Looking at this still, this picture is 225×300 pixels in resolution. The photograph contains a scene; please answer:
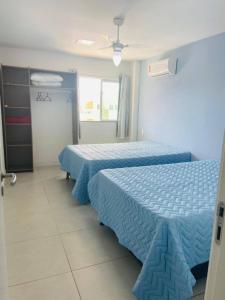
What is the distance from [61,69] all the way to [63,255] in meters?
3.82

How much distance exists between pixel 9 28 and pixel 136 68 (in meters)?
2.87

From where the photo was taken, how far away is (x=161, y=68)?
412cm

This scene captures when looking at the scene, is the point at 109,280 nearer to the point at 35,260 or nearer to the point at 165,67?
the point at 35,260

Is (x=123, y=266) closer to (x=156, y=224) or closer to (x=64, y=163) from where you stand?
(x=156, y=224)

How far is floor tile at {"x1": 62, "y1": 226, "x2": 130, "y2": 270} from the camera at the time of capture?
203 cm

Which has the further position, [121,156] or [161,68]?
[161,68]

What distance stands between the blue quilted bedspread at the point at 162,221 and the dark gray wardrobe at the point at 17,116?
8.77 ft

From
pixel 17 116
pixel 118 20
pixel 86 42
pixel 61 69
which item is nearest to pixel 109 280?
pixel 118 20

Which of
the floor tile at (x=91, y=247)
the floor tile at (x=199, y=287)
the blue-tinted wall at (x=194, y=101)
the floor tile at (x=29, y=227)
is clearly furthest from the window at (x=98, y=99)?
the floor tile at (x=199, y=287)

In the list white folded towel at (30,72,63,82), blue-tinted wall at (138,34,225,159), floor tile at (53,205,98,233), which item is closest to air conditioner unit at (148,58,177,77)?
blue-tinted wall at (138,34,225,159)

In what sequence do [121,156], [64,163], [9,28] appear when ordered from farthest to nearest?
[64,163] → [121,156] → [9,28]

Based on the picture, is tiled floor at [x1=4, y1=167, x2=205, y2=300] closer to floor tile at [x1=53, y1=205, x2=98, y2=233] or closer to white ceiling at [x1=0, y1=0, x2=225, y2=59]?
floor tile at [x1=53, y1=205, x2=98, y2=233]

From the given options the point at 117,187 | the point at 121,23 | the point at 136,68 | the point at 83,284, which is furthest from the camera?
the point at 136,68

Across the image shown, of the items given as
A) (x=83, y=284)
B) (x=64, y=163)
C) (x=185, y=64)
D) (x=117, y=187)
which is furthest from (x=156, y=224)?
(x=185, y=64)
